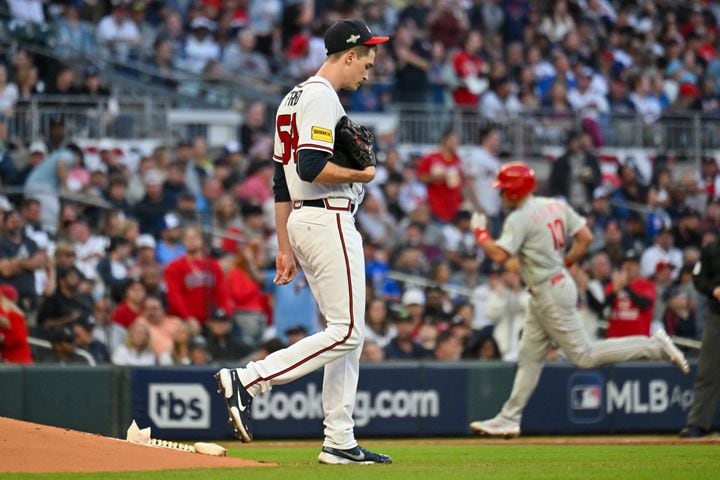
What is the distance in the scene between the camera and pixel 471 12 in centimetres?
2436

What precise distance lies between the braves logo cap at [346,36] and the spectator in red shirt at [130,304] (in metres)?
6.60

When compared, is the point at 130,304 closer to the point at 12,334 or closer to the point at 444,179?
the point at 12,334

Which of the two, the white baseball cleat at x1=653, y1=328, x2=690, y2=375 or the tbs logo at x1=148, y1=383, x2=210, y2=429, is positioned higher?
the white baseball cleat at x1=653, y1=328, x2=690, y2=375

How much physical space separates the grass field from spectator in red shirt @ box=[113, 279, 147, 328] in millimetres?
3490

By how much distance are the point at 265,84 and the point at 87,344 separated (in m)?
8.68

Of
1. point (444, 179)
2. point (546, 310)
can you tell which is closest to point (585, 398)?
point (546, 310)

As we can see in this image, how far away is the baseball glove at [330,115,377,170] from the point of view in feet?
24.8

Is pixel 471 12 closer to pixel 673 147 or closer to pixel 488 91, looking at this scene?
pixel 488 91

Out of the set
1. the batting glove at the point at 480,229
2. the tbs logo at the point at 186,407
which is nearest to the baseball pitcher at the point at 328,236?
the batting glove at the point at 480,229

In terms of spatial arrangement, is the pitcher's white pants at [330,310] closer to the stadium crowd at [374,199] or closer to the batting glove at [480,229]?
the batting glove at [480,229]

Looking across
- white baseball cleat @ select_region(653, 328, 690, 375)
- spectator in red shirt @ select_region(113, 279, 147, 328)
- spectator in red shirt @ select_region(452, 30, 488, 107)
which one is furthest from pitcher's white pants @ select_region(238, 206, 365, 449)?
spectator in red shirt @ select_region(452, 30, 488, 107)

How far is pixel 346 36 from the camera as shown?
7688mm

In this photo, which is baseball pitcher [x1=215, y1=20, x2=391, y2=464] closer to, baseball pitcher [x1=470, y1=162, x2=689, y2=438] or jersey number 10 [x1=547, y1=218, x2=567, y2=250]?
baseball pitcher [x1=470, y1=162, x2=689, y2=438]

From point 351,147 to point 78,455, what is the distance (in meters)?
2.18
